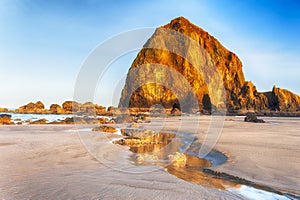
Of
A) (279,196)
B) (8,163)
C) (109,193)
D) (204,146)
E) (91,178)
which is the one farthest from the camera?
(204,146)

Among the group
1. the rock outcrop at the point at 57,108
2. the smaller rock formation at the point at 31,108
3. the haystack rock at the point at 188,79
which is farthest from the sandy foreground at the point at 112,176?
the haystack rock at the point at 188,79

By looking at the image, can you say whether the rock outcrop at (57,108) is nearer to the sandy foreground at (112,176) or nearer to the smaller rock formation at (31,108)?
the smaller rock formation at (31,108)

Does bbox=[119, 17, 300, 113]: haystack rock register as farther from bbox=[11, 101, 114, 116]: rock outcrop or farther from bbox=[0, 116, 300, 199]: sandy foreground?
bbox=[0, 116, 300, 199]: sandy foreground

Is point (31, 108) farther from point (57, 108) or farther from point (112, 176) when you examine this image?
point (112, 176)

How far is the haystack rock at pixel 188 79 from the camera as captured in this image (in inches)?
3214

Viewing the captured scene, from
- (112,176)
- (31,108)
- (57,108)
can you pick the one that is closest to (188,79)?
(57,108)

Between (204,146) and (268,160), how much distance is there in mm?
2912

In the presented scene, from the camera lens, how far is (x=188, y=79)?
94500 millimetres

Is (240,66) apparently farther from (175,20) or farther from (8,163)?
(8,163)

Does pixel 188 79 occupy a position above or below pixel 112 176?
above

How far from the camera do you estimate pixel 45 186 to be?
3.26 meters

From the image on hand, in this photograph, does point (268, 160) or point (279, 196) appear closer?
point (279, 196)

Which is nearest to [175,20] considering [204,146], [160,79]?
[160,79]

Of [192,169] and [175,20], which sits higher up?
[175,20]
